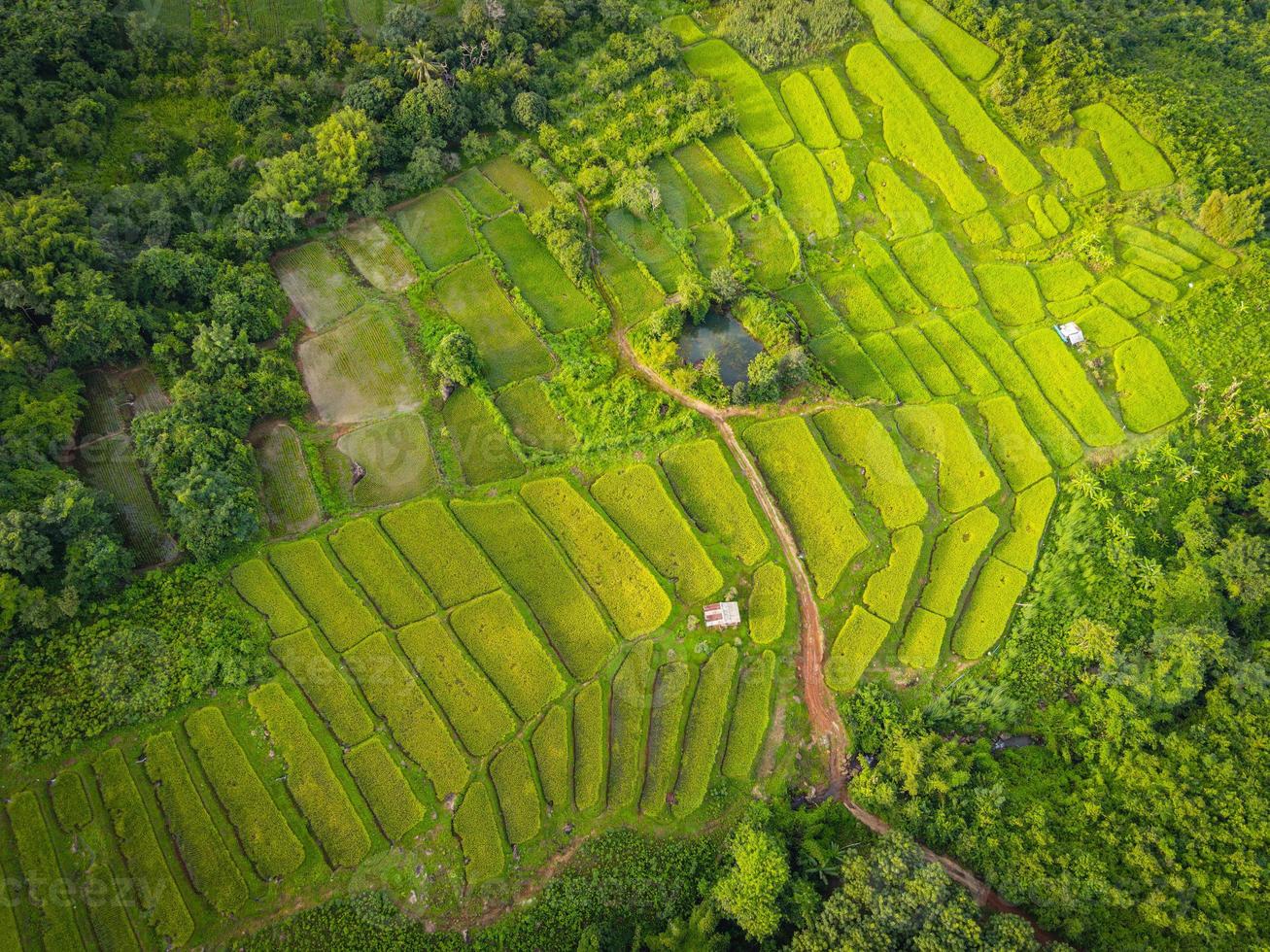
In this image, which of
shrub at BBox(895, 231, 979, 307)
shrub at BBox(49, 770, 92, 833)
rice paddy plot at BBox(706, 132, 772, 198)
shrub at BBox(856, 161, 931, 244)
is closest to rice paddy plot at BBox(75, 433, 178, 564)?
shrub at BBox(49, 770, 92, 833)

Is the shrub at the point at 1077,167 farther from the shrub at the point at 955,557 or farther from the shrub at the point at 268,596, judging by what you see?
the shrub at the point at 268,596

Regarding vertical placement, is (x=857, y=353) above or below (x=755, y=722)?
above

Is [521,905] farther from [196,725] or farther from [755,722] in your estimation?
[196,725]

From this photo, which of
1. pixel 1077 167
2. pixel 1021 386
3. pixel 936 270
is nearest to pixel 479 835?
pixel 1021 386

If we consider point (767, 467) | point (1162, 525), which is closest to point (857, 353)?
point (767, 467)

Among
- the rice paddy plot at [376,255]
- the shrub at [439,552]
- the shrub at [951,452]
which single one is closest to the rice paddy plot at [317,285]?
the rice paddy plot at [376,255]

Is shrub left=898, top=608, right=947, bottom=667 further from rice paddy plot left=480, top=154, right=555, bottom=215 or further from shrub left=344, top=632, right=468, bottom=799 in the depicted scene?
rice paddy plot left=480, top=154, right=555, bottom=215
